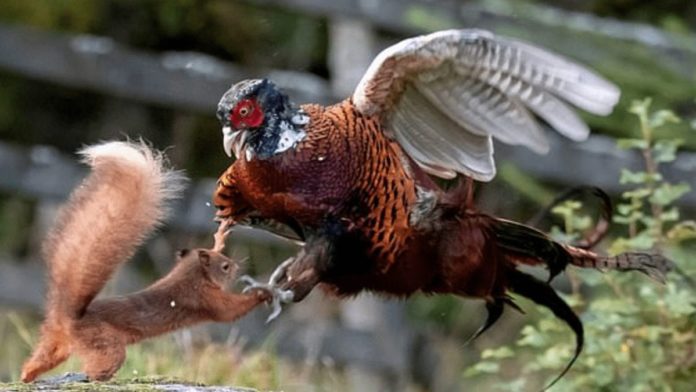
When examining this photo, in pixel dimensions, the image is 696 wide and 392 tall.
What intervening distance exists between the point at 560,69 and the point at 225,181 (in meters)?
0.94

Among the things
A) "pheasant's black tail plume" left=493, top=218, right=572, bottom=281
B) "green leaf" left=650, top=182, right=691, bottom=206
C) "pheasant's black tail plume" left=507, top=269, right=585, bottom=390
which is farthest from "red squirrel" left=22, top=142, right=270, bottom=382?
"green leaf" left=650, top=182, right=691, bottom=206

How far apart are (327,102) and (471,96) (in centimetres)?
315

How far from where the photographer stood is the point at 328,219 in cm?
544

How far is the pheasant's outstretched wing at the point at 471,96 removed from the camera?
17.9 ft

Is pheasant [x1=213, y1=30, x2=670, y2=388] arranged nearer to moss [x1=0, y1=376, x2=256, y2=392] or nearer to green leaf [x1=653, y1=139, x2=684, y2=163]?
green leaf [x1=653, y1=139, x2=684, y2=163]

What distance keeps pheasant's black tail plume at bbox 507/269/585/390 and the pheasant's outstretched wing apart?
40 cm

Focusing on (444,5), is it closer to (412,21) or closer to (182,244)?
(412,21)

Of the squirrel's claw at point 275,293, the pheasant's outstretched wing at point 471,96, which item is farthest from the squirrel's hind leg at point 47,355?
the pheasant's outstretched wing at point 471,96

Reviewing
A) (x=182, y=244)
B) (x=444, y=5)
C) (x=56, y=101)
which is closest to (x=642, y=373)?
(x=444, y=5)

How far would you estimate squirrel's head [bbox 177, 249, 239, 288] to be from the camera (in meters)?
5.46

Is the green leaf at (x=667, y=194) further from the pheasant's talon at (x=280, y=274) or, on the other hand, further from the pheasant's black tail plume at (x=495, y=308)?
the pheasant's talon at (x=280, y=274)

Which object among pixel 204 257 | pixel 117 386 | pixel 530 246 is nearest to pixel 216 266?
pixel 204 257

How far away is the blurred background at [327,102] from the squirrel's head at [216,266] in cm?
51

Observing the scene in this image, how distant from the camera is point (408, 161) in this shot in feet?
18.8
